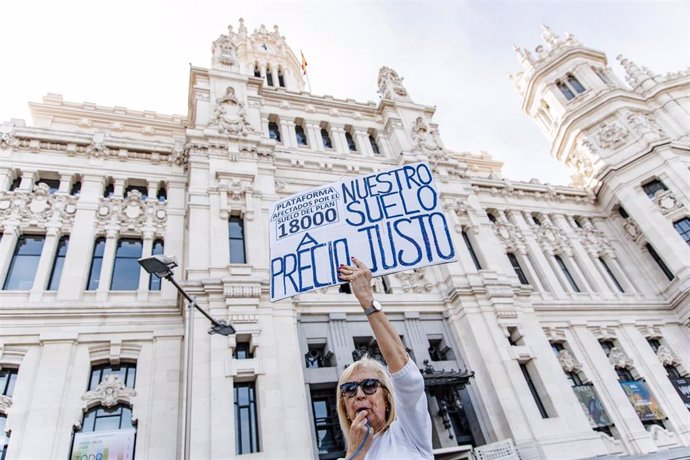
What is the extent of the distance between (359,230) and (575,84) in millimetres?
34617

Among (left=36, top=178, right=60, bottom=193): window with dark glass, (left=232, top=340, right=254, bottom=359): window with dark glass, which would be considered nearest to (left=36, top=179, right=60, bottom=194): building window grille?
(left=36, top=178, right=60, bottom=193): window with dark glass

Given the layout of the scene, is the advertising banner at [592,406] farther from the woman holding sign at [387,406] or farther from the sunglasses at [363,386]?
the sunglasses at [363,386]

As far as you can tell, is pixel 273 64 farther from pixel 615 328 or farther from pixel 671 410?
pixel 671 410

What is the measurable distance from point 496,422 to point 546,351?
407 centimetres

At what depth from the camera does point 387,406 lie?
10.2 ft

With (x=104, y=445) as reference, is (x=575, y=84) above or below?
above

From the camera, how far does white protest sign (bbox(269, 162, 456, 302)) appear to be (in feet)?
17.9

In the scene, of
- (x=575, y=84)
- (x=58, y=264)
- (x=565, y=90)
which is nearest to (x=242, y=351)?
(x=58, y=264)

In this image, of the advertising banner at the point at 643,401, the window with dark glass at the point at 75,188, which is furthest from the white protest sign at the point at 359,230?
the advertising banner at the point at 643,401

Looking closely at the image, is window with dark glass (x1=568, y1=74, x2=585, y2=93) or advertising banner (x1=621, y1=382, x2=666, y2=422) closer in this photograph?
advertising banner (x1=621, y1=382, x2=666, y2=422)

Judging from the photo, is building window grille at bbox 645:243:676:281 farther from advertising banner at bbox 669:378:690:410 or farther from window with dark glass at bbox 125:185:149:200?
window with dark glass at bbox 125:185:149:200

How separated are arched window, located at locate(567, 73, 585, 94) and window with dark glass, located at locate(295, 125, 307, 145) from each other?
893 inches

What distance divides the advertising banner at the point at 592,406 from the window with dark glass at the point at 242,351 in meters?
14.9

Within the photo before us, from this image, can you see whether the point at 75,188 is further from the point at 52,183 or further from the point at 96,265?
the point at 96,265
